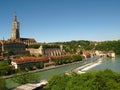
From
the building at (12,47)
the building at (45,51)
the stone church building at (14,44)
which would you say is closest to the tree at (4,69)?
the stone church building at (14,44)

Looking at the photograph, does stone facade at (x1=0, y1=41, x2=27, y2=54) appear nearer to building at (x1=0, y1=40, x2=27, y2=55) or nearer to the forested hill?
building at (x1=0, y1=40, x2=27, y2=55)

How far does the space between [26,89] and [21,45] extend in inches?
1841

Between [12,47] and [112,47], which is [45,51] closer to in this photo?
[12,47]

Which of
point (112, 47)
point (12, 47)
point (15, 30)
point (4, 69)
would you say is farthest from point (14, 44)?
point (112, 47)

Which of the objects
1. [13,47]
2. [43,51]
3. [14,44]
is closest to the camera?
[13,47]

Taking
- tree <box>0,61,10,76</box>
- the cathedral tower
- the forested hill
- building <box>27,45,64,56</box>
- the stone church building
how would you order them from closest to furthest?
tree <box>0,61,10,76</box> → the stone church building → building <box>27,45,64,56</box> → the cathedral tower → the forested hill

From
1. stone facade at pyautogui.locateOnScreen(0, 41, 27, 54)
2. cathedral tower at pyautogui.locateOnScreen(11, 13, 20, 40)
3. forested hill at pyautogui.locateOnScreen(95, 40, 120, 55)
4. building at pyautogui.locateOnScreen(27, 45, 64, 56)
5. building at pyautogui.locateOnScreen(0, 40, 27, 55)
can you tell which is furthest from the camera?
forested hill at pyautogui.locateOnScreen(95, 40, 120, 55)

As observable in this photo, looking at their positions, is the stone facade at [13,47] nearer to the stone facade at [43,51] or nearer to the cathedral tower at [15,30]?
the stone facade at [43,51]

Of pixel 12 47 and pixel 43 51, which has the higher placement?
pixel 12 47

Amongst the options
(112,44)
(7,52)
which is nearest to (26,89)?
(7,52)

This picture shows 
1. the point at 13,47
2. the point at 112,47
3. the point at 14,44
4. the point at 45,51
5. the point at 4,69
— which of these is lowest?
the point at 4,69

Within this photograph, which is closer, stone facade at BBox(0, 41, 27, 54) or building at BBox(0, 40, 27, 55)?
building at BBox(0, 40, 27, 55)

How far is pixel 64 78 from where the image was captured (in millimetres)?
22672

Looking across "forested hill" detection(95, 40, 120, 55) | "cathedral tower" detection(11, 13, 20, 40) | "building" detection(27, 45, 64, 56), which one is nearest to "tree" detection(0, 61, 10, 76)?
"building" detection(27, 45, 64, 56)
